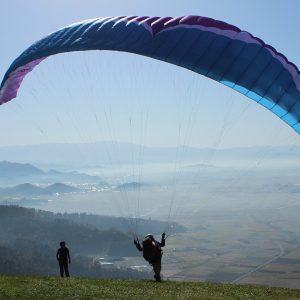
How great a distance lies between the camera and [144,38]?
16.3m

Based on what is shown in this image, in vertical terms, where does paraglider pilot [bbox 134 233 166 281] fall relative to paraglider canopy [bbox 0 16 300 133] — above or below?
below

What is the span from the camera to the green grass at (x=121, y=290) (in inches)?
641

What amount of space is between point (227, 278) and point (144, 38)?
575 feet

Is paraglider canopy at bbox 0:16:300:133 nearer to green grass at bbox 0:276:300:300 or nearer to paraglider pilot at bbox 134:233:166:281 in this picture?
green grass at bbox 0:276:300:300

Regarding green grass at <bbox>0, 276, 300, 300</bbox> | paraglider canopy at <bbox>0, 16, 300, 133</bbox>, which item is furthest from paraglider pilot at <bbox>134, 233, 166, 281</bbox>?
paraglider canopy at <bbox>0, 16, 300, 133</bbox>

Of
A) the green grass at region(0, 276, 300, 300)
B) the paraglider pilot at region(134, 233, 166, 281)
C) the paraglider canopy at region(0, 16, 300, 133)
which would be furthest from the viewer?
the paraglider pilot at region(134, 233, 166, 281)

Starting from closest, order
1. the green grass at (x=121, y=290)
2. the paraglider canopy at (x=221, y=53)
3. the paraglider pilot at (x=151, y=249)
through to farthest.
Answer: the paraglider canopy at (x=221, y=53) → the green grass at (x=121, y=290) → the paraglider pilot at (x=151, y=249)

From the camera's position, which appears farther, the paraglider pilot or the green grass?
the paraglider pilot

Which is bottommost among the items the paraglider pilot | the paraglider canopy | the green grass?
the green grass

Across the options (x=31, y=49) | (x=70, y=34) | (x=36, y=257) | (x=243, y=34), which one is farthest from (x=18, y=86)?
(x=36, y=257)

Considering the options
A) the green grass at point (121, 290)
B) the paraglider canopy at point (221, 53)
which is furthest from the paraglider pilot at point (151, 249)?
the paraglider canopy at point (221, 53)

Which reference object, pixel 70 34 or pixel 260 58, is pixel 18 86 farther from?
pixel 260 58

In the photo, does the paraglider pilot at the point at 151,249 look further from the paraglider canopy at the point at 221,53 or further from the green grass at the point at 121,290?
the paraglider canopy at the point at 221,53

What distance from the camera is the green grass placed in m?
16.3
